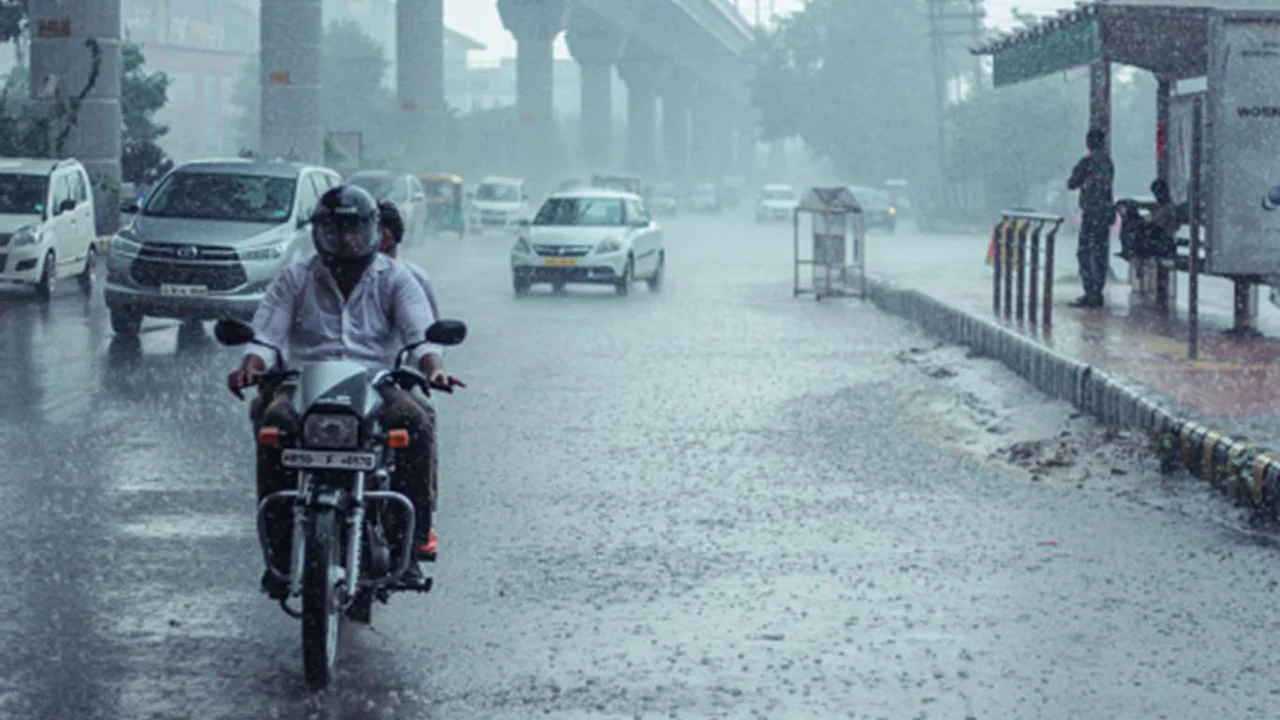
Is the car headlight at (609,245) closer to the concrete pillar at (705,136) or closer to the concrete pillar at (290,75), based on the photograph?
the concrete pillar at (290,75)

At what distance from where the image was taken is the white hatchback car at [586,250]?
92.1 feet

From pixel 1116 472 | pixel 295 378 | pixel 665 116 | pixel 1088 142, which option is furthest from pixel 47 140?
pixel 665 116

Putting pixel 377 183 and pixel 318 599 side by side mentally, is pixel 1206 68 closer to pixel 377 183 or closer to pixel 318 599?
pixel 318 599

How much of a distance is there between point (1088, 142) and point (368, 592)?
15656 millimetres

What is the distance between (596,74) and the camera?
305 ft

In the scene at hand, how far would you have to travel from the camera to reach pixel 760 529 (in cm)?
926

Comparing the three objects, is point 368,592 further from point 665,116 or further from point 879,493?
point 665,116

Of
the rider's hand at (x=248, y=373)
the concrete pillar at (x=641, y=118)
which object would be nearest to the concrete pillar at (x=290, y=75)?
the rider's hand at (x=248, y=373)

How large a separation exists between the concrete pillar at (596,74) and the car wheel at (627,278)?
2275 inches

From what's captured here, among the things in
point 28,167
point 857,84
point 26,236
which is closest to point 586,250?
point 28,167

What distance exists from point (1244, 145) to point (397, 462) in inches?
380

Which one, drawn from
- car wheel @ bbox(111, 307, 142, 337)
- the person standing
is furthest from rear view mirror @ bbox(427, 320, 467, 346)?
the person standing

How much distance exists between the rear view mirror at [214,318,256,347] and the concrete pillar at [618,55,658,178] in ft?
313

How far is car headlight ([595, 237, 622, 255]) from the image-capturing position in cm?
2819
